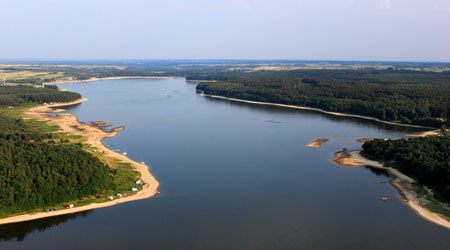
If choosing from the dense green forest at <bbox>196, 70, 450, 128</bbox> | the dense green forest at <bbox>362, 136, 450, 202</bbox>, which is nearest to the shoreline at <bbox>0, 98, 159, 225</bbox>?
the dense green forest at <bbox>362, 136, 450, 202</bbox>

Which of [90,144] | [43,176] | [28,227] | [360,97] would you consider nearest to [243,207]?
[28,227]

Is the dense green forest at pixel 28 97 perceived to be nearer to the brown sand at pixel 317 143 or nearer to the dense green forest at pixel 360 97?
the dense green forest at pixel 360 97

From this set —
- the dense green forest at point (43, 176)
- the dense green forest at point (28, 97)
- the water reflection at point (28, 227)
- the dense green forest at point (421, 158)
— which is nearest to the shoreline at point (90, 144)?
the water reflection at point (28, 227)

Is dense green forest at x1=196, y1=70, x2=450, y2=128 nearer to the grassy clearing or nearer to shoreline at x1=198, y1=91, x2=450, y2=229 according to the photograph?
shoreline at x1=198, y1=91, x2=450, y2=229

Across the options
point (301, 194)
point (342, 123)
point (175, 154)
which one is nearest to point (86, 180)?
point (175, 154)

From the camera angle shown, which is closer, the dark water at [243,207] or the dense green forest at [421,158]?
the dark water at [243,207]

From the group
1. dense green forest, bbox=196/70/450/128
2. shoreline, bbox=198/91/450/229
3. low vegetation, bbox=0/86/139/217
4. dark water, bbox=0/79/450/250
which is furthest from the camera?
dense green forest, bbox=196/70/450/128
